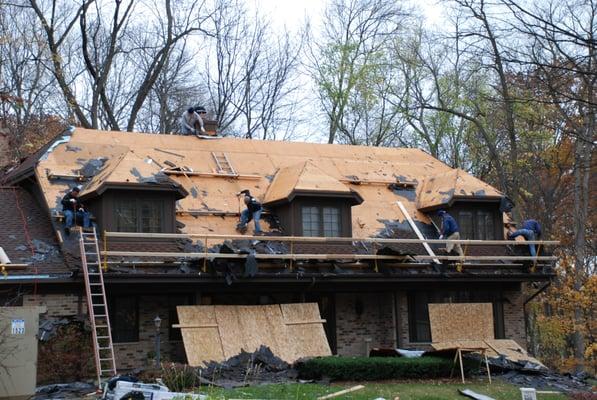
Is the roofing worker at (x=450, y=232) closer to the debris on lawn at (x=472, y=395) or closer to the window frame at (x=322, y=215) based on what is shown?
the window frame at (x=322, y=215)

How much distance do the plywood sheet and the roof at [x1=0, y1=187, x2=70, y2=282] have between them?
956 cm

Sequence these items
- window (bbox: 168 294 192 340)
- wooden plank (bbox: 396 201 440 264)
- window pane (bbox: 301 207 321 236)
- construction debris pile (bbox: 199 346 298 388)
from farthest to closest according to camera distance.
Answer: wooden plank (bbox: 396 201 440 264) < window pane (bbox: 301 207 321 236) < window (bbox: 168 294 192 340) < construction debris pile (bbox: 199 346 298 388)

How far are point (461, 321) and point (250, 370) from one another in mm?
7232

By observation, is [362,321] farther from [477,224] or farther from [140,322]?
[140,322]

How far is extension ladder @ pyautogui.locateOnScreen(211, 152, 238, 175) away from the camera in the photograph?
82.5 feet

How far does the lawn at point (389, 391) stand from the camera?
1593 centimetres

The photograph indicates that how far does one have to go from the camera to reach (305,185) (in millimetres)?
23578

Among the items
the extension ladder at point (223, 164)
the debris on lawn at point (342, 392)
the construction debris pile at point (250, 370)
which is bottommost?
the debris on lawn at point (342, 392)

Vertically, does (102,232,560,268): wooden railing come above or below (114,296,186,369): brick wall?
above

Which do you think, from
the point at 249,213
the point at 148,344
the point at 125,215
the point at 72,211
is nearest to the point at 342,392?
the point at 148,344

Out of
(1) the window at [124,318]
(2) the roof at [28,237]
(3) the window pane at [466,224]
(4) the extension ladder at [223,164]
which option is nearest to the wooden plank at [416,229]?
(3) the window pane at [466,224]

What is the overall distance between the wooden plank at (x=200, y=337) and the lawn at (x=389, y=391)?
2998 millimetres

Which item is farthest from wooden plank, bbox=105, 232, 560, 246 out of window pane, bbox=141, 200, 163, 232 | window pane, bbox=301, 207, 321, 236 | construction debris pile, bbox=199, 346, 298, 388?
construction debris pile, bbox=199, 346, 298, 388

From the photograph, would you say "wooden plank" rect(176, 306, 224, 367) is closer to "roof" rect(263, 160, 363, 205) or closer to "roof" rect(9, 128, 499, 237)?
"roof" rect(9, 128, 499, 237)
